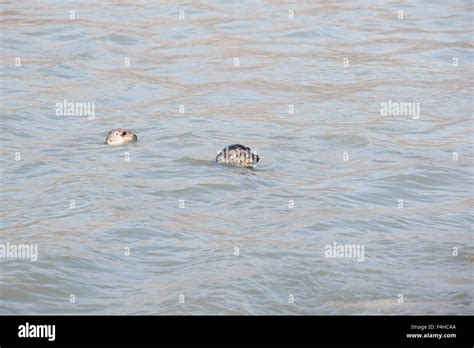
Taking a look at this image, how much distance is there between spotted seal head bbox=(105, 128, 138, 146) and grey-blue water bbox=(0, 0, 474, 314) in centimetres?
13

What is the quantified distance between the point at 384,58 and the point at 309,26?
2.62 meters

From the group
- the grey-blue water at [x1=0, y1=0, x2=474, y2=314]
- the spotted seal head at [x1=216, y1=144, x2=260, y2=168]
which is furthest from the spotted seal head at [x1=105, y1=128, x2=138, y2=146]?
the spotted seal head at [x1=216, y1=144, x2=260, y2=168]

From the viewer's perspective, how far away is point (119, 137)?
13.3 meters

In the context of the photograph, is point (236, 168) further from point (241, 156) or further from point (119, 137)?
point (119, 137)

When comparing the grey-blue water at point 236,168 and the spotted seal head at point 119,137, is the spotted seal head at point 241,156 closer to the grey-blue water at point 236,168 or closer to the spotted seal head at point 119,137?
the grey-blue water at point 236,168

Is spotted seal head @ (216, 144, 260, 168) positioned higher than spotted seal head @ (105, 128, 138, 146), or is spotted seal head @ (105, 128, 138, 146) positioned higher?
spotted seal head @ (105, 128, 138, 146)

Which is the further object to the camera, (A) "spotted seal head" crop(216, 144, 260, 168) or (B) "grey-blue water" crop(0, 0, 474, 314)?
(A) "spotted seal head" crop(216, 144, 260, 168)

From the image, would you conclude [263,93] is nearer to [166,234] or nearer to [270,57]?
[270,57]

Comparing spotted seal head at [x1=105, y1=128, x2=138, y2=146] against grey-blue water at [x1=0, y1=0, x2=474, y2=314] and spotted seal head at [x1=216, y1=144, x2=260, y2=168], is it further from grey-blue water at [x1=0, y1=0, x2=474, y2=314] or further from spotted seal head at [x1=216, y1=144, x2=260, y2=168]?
spotted seal head at [x1=216, y1=144, x2=260, y2=168]

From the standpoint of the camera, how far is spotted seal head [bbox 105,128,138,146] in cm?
1324

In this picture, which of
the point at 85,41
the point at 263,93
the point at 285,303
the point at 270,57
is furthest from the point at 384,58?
the point at 285,303

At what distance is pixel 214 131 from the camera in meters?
14.2

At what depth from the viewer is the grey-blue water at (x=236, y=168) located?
9.08 metres
